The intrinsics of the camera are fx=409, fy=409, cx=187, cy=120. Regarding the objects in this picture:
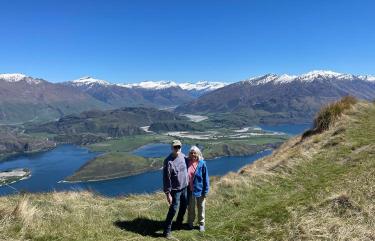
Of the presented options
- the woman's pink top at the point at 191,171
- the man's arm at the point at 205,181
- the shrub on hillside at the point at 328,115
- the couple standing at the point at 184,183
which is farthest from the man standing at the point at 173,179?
the shrub on hillside at the point at 328,115

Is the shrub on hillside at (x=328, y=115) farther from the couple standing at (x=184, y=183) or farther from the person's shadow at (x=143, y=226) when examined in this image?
the person's shadow at (x=143, y=226)

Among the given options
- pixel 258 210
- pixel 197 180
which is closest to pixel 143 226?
pixel 197 180

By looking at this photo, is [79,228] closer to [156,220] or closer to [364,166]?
[156,220]

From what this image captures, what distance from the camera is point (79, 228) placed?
39.1ft

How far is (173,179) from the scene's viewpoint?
11961mm

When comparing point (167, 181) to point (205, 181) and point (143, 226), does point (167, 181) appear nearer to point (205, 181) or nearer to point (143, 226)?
point (205, 181)

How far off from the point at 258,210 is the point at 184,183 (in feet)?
10.1

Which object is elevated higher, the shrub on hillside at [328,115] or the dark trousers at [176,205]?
the shrub on hillside at [328,115]

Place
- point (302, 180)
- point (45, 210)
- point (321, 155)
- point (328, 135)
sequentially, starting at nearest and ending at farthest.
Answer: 1. point (45, 210)
2. point (302, 180)
3. point (321, 155)
4. point (328, 135)

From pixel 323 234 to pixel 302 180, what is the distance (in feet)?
23.5

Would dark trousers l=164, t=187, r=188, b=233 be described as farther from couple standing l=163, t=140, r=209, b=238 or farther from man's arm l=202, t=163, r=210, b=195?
man's arm l=202, t=163, r=210, b=195

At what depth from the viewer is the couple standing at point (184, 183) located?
11859 millimetres

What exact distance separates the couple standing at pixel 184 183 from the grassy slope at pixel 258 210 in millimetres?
607

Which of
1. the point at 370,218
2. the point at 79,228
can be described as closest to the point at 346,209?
the point at 370,218
